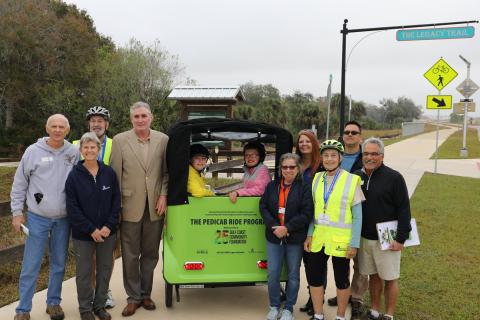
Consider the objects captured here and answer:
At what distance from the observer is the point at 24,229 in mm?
3957

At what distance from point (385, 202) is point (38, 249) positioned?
3.06m

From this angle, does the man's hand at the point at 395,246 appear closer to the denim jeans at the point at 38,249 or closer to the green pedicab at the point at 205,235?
the green pedicab at the point at 205,235

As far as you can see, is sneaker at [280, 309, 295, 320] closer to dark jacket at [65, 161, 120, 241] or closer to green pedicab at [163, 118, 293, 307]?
green pedicab at [163, 118, 293, 307]

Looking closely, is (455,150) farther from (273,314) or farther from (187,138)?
(187,138)

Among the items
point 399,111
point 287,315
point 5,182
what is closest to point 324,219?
point 287,315

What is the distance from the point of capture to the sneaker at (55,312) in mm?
4145

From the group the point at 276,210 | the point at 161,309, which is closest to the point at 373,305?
the point at 276,210

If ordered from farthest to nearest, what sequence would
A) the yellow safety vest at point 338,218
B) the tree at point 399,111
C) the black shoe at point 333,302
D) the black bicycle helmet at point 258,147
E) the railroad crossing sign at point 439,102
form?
the tree at point 399,111, the railroad crossing sign at point 439,102, the black shoe at point 333,302, the black bicycle helmet at point 258,147, the yellow safety vest at point 338,218

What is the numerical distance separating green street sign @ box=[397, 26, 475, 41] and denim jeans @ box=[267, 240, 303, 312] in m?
9.83

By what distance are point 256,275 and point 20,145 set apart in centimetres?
2622

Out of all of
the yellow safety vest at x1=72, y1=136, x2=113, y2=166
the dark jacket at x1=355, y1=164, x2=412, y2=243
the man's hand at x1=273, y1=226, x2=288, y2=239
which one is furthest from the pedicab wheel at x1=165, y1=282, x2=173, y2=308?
the dark jacket at x1=355, y1=164, x2=412, y2=243

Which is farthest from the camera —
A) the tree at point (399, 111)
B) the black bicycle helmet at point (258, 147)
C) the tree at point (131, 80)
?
the tree at point (399, 111)

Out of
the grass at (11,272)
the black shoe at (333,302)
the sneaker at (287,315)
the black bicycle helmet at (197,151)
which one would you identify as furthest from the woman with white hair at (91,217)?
the black shoe at (333,302)

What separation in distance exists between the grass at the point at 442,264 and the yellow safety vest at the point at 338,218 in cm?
120
